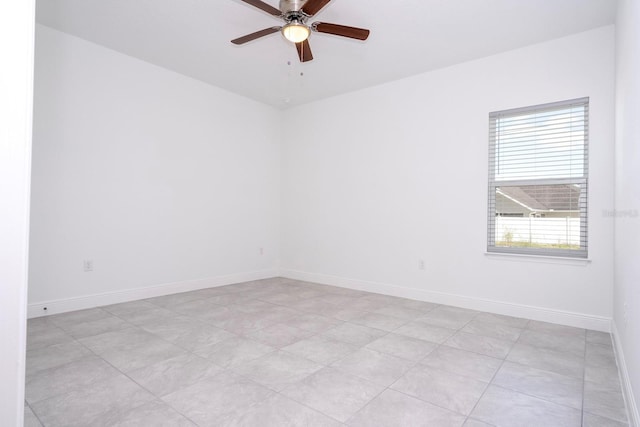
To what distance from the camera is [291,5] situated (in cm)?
243

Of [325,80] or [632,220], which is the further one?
[325,80]

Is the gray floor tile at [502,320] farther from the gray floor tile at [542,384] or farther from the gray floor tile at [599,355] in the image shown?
the gray floor tile at [542,384]

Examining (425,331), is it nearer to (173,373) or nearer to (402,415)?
(402,415)

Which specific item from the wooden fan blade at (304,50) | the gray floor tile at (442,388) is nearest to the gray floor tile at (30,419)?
the gray floor tile at (442,388)

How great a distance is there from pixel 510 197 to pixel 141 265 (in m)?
4.34

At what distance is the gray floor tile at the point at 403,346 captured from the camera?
2536 millimetres

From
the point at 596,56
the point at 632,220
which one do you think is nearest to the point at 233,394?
the point at 632,220

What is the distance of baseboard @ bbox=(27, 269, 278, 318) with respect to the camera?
3342mm

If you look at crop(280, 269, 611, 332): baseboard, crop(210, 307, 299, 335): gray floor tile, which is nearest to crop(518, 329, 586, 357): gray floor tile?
crop(280, 269, 611, 332): baseboard

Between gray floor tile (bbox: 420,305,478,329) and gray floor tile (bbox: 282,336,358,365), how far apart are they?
110 centimetres

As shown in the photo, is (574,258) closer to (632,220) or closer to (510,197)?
(510,197)

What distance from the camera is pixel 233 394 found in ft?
6.41

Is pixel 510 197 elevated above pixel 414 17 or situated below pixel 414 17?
below

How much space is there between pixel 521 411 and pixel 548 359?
0.92 m
